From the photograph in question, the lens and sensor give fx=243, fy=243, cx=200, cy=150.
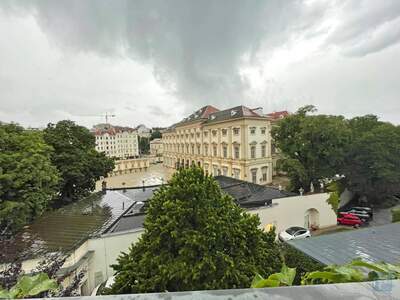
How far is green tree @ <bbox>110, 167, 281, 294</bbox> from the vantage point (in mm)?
4156

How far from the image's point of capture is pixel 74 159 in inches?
600

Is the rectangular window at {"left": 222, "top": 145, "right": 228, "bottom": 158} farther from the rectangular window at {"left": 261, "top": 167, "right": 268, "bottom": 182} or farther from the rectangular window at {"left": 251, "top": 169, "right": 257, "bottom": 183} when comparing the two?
the rectangular window at {"left": 261, "top": 167, "right": 268, "bottom": 182}

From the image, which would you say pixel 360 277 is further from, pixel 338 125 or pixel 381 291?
pixel 338 125

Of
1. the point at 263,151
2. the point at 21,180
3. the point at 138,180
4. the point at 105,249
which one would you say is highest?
the point at 263,151

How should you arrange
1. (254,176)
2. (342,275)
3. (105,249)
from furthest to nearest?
(254,176)
(105,249)
(342,275)

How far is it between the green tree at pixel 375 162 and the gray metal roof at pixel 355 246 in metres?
10.5

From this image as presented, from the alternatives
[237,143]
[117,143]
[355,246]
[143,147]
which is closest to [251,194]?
[355,246]

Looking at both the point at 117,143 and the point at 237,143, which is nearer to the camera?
the point at 237,143

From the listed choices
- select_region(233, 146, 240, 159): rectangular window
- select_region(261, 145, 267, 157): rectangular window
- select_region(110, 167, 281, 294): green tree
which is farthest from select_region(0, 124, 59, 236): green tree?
select_region(261, 145, 267, 157): rectangular window

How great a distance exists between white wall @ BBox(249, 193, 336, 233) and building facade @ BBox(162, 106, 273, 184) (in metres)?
9.18

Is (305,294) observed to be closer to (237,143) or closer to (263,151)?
(237,143)

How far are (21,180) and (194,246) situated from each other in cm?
796

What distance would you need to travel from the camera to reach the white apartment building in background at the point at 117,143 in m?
64.5

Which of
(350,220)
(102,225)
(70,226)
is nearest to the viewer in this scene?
(102,225)
